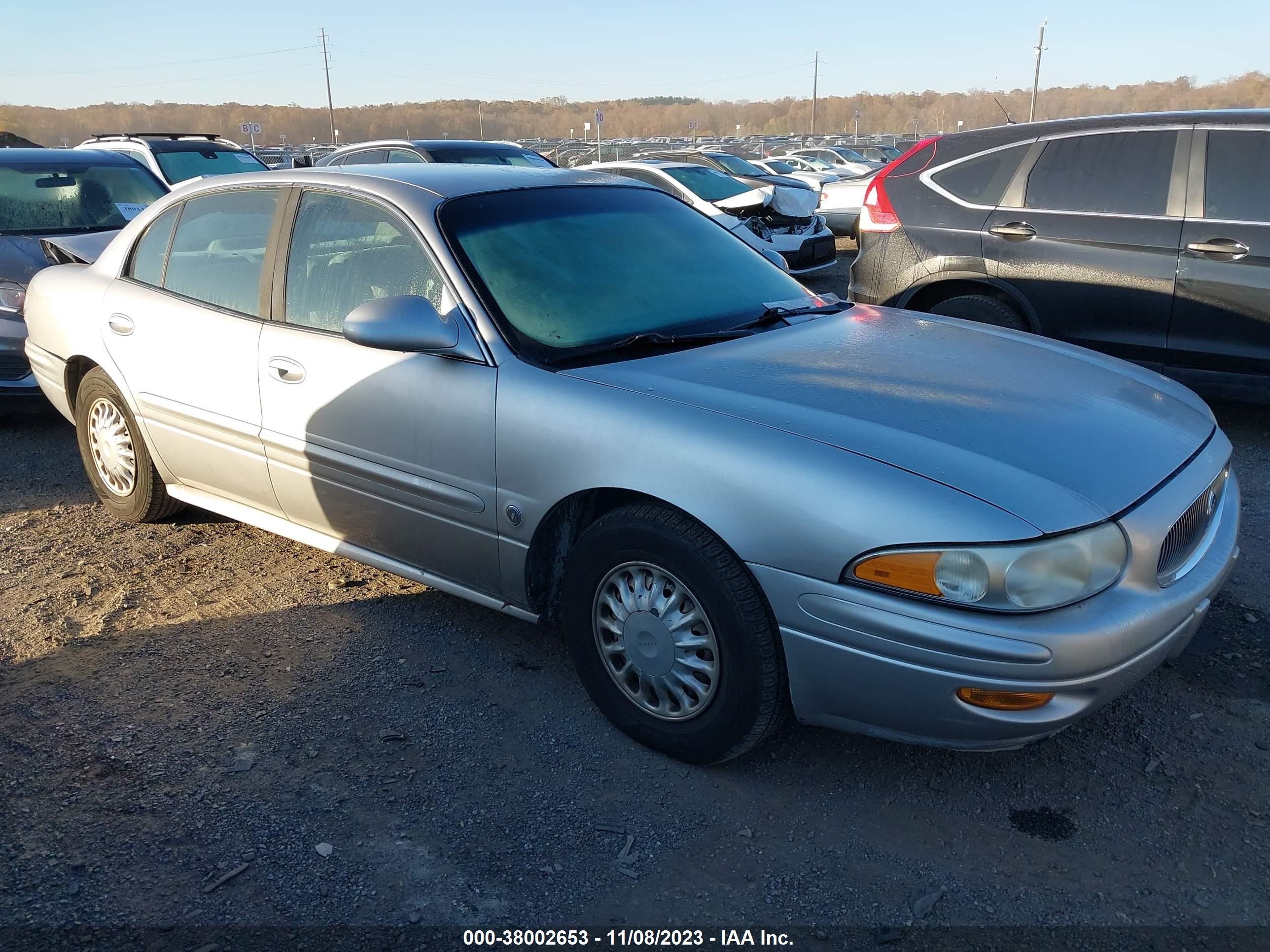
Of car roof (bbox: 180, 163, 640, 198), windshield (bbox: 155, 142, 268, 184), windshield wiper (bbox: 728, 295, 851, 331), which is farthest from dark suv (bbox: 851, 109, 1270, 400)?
windshield (bbox: 155, 142, 268, 184)

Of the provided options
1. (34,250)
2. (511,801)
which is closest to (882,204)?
(511,801)

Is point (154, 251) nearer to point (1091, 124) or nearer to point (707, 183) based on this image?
point (1091, 124)

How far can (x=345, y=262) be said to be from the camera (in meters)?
3.53

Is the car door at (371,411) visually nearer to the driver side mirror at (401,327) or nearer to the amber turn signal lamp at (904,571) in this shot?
the driver side mirror at (401,327)

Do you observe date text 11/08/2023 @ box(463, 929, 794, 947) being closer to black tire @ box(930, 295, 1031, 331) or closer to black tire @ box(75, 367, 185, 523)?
black tire @ box(75, 367, 185, 523)

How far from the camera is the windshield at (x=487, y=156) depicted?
35.0 ft

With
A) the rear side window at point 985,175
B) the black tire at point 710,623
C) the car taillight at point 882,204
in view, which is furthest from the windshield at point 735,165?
the black tire at point 710,623

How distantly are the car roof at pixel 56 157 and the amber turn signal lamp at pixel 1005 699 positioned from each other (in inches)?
286

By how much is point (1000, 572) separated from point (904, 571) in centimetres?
21

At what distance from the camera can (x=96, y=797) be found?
274 centimetres

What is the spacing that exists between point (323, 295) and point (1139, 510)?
2646 mm

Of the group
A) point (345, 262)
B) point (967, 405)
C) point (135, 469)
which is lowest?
point (135, 469)

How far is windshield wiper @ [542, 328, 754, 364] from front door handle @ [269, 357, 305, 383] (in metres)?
0.99

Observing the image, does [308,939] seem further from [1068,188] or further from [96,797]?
[1068,188]
